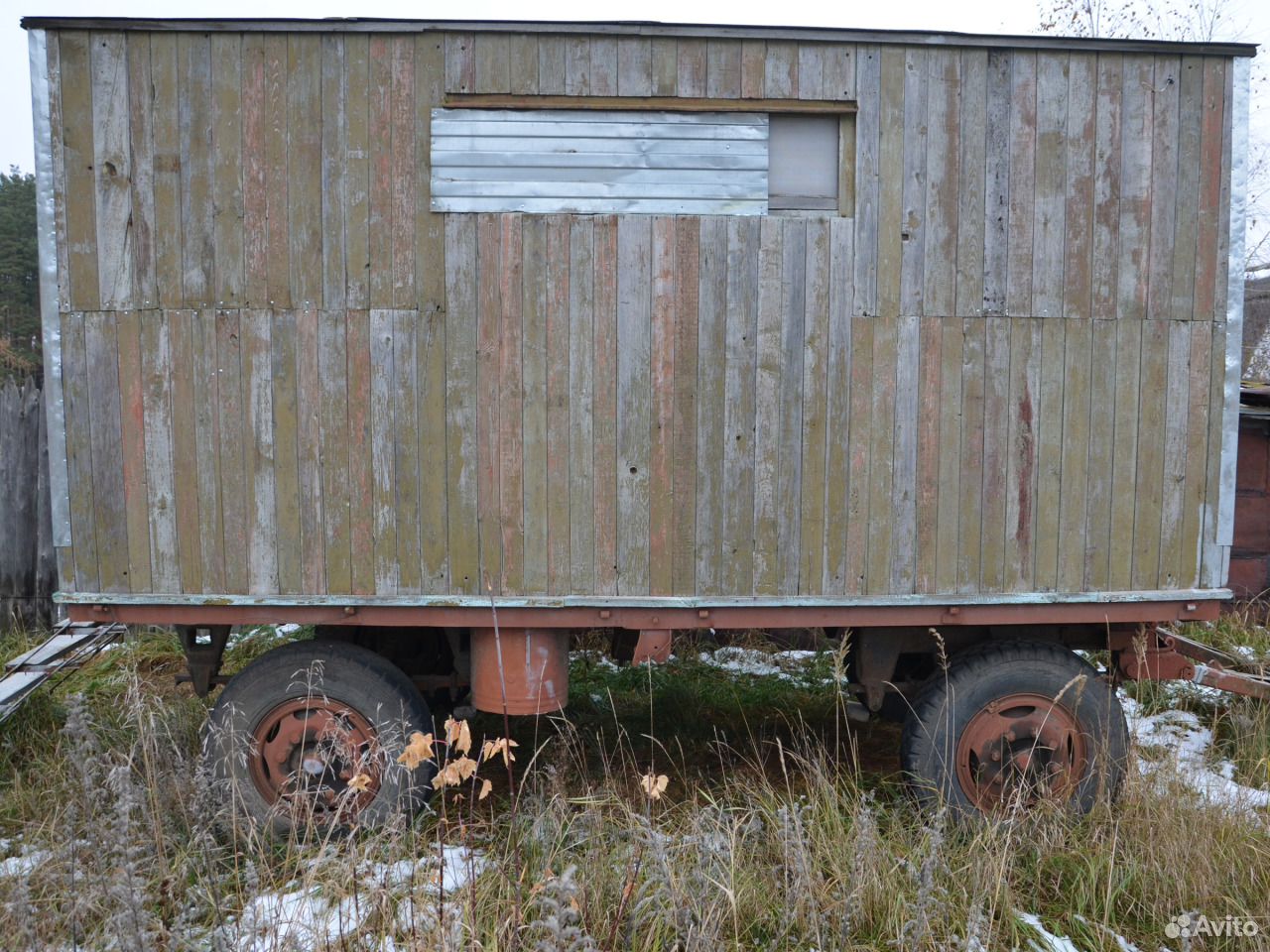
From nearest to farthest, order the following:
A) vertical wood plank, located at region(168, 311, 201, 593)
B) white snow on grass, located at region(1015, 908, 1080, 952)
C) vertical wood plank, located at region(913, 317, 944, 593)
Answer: white snow on grass, located at region(1015, 908, 1080, 952)
vertical wood plank, located at region(168, 311, 201, 593)
vertical wood plank, located at region(913, 317, 944, 593)

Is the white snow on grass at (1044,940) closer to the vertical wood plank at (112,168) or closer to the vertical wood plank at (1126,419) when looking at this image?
the vertical wood plank at (1126,419)

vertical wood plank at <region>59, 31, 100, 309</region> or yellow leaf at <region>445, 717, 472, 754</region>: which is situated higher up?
vertical wood plank at <region>59, 31, 100, 309</region>

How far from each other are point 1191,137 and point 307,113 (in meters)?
3.64

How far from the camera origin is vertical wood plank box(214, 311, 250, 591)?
3.29m

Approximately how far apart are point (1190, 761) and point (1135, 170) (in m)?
2.82

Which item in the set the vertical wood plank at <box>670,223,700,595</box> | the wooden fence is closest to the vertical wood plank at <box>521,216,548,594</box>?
the vertical wood plank at <box>670,223,700,595</box>

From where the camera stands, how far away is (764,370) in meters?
3.36

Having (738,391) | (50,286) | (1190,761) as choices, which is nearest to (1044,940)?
(1190,761)

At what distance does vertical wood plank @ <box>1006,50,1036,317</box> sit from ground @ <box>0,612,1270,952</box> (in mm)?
2113

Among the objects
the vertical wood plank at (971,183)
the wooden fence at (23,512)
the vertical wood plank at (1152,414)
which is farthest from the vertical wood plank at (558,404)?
the wooden fence at (23,512)

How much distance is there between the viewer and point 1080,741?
3.51 m

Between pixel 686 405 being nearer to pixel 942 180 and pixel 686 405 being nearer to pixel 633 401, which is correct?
pixel 633 401

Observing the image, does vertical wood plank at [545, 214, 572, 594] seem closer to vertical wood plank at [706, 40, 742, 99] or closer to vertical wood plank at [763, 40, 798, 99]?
vertical wood plank at [706, 40, 742, 99]

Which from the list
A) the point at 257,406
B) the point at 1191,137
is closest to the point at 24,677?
the point at 257,406
